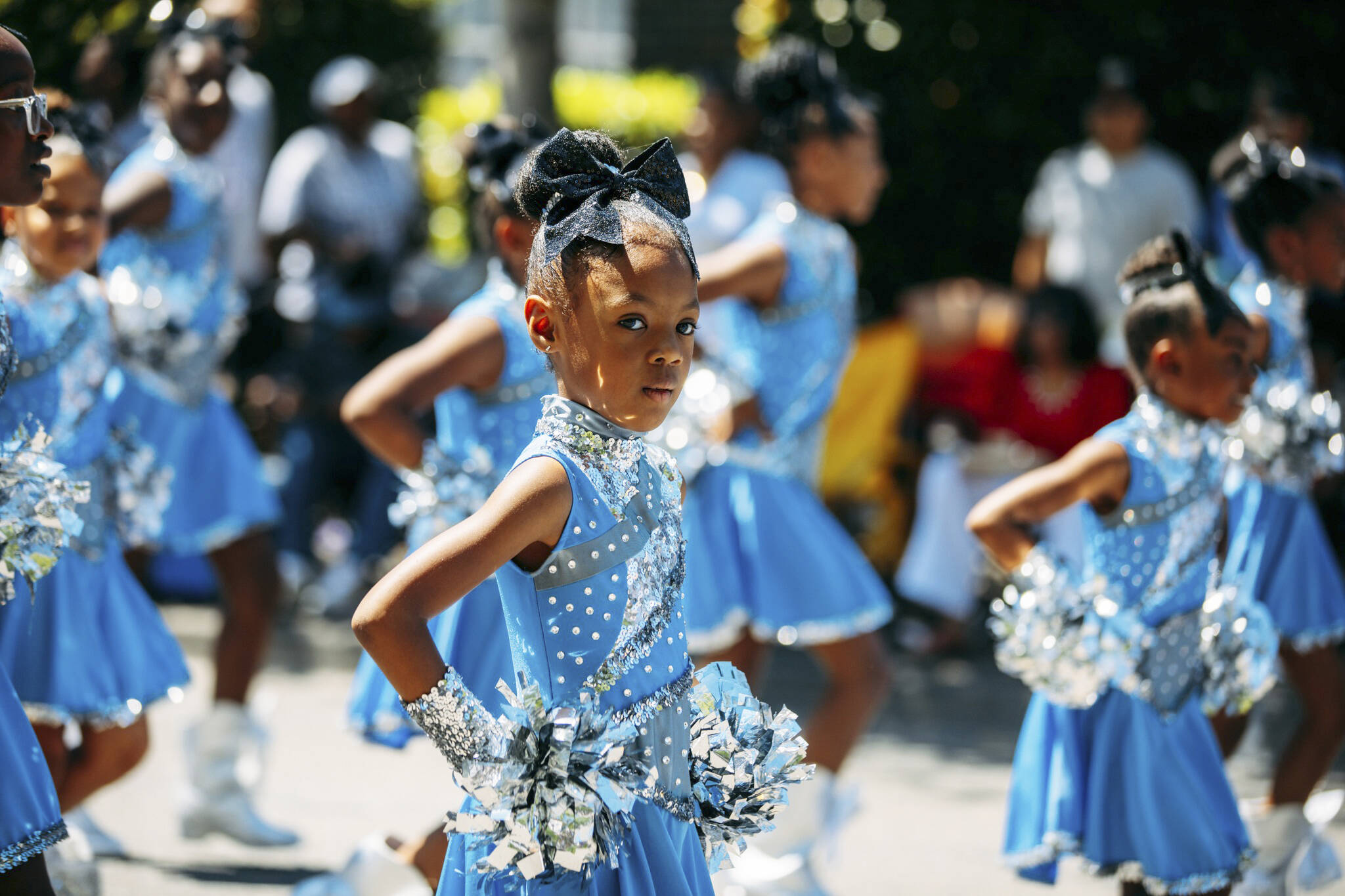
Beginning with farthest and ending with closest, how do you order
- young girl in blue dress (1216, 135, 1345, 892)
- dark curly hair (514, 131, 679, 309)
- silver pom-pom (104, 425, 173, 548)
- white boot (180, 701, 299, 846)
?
white boot (180, 701, 299, 846)
young girl in blue dress (1216, 135, 1345, 892)
silver pom-pom (104, 425, 173, 548)
dark curly hair (514, 131, 679, 309)

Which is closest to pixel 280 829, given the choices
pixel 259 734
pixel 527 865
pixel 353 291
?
pixel 259 734

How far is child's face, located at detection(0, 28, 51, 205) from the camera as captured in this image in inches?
113

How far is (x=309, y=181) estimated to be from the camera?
8.48 m

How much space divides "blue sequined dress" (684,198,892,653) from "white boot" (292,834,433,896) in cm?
107

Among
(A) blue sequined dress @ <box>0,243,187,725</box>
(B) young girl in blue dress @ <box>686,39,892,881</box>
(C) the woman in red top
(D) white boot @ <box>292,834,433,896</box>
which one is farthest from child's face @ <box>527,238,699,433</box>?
(C) the woman in red top

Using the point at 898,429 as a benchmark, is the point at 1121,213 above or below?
above

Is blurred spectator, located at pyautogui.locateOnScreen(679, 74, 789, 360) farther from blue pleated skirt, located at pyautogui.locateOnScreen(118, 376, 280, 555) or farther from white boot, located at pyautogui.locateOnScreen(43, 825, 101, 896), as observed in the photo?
white boot, located at pyautogui.locateOnScreen(43, 825, 101, 896)

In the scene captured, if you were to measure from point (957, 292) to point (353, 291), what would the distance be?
319cm

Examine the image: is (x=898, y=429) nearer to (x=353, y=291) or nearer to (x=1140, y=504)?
(x=353, y=291)

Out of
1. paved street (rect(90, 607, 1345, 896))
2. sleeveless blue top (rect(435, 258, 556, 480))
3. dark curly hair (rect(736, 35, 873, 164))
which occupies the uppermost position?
dark curly hair (rect(736, 35, 873, 164))

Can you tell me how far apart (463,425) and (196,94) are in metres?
1.87

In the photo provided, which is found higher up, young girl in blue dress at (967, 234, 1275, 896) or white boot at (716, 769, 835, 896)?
young girl in blue dress at (967, 234, 1275, 896)

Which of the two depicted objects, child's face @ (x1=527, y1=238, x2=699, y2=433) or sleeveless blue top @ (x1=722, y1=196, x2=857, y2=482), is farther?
sleeveless blue top @ (x1=722, y1=196, x2=857, y2=482)

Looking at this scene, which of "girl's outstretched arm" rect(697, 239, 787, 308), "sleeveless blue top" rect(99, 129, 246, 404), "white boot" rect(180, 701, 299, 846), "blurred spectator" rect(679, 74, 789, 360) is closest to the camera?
"girl's outstretched arm" rect(697, 239, 787, 308)
